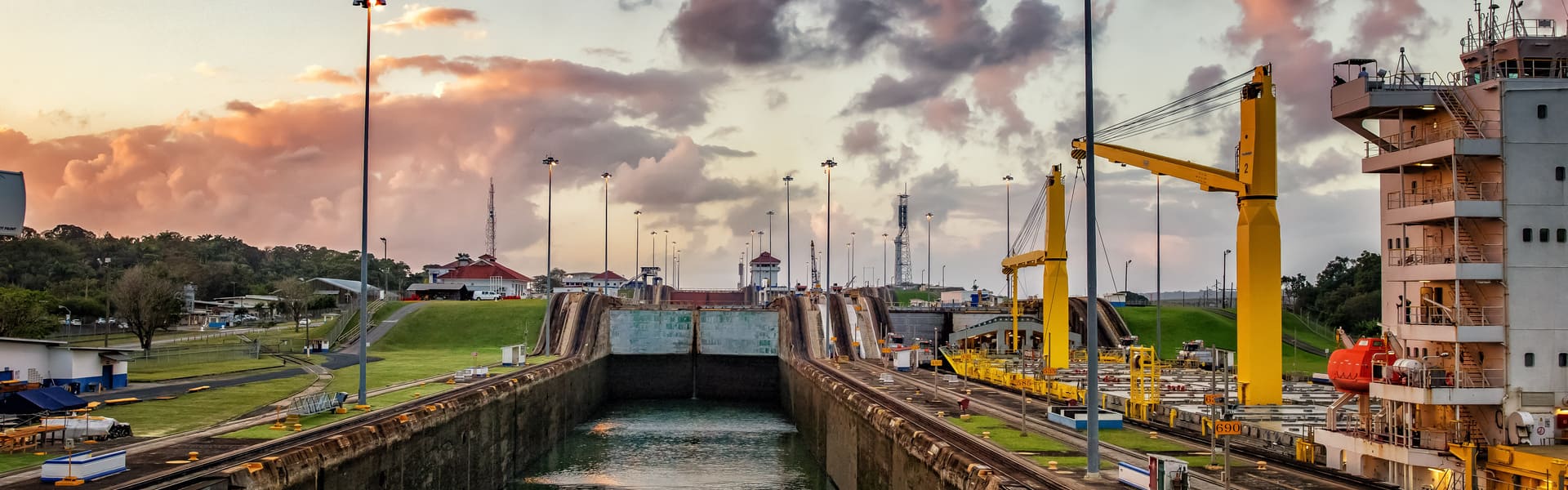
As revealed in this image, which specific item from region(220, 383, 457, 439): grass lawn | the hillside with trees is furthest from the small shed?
region(220, 383, 457, 439): grass lawn

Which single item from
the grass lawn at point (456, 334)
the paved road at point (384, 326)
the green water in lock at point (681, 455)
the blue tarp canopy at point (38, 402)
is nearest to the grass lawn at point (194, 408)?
the blue tarp canopy at point (38, 402)

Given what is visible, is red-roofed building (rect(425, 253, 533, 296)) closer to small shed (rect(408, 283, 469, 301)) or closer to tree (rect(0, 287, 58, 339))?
small shed (rect(408, 283, 469, 301))

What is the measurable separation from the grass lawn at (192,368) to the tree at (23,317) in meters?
6.80

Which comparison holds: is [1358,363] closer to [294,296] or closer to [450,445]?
[450,445]

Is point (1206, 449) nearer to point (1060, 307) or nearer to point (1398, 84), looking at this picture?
point (1398, 84)

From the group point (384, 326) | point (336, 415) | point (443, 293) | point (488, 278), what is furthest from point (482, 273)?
point (336, 415)

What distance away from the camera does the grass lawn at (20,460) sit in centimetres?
2956

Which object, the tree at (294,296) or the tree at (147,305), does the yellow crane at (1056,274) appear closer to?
the tree at (147,305)

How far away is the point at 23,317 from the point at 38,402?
34557 millimetres

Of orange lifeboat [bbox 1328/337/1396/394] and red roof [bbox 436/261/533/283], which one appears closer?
orange lifeboat [bbox 1328/337/1396/394]

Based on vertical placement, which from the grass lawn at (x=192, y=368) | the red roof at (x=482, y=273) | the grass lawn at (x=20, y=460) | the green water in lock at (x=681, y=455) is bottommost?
the green water in lock at (x=681, y=455)

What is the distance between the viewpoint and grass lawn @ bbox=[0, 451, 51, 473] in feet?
97.0

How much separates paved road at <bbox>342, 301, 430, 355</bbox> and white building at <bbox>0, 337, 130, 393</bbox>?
34.0m

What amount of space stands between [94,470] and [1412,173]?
38.4 m
